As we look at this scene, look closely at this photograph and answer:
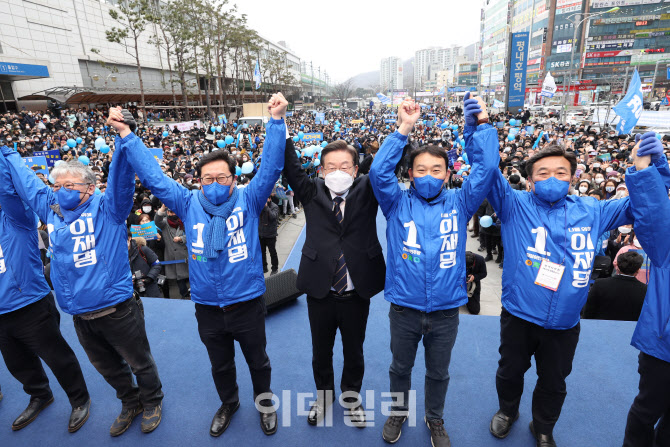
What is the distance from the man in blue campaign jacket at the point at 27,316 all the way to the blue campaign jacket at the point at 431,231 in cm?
240

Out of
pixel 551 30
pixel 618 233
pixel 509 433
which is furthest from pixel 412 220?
pixel 551 30

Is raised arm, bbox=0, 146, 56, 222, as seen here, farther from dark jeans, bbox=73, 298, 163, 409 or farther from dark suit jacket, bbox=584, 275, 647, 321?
dark suit jacket, bbox=584, 275, 647, 321

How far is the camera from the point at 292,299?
420 cm

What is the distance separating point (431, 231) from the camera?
7.18 feet

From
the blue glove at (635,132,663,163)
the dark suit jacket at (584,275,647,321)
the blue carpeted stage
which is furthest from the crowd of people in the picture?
the dark suit jacket at (584,275,647,321)

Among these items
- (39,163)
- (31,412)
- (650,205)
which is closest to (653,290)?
(650,205)

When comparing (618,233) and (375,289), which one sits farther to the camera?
(618,233)

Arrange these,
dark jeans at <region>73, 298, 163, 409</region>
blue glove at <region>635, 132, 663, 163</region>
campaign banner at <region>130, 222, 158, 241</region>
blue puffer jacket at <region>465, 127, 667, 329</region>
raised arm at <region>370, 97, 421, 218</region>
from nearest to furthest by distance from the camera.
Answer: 1. blue glove at <region>635, 132, 663, 163</region>
2. blue puffer jacket at <region>465, 127, 667, 329</region>
3. raised arm at <region>370, 97, 421, 218</region>
4. dark jeans at <region>73, 298, 163, 409</region>
5. campaign banner at <region>130, 222, 158, 241</region>

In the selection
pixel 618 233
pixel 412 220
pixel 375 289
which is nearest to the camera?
pixel 412 220

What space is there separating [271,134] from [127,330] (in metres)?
1.62

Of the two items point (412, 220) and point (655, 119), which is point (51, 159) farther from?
point (655, 119)

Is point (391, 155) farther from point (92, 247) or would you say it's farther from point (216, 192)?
point (92, 247)

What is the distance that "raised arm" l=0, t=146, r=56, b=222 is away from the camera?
8.20 feet

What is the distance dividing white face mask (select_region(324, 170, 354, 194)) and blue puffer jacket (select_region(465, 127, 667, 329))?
766 mm
